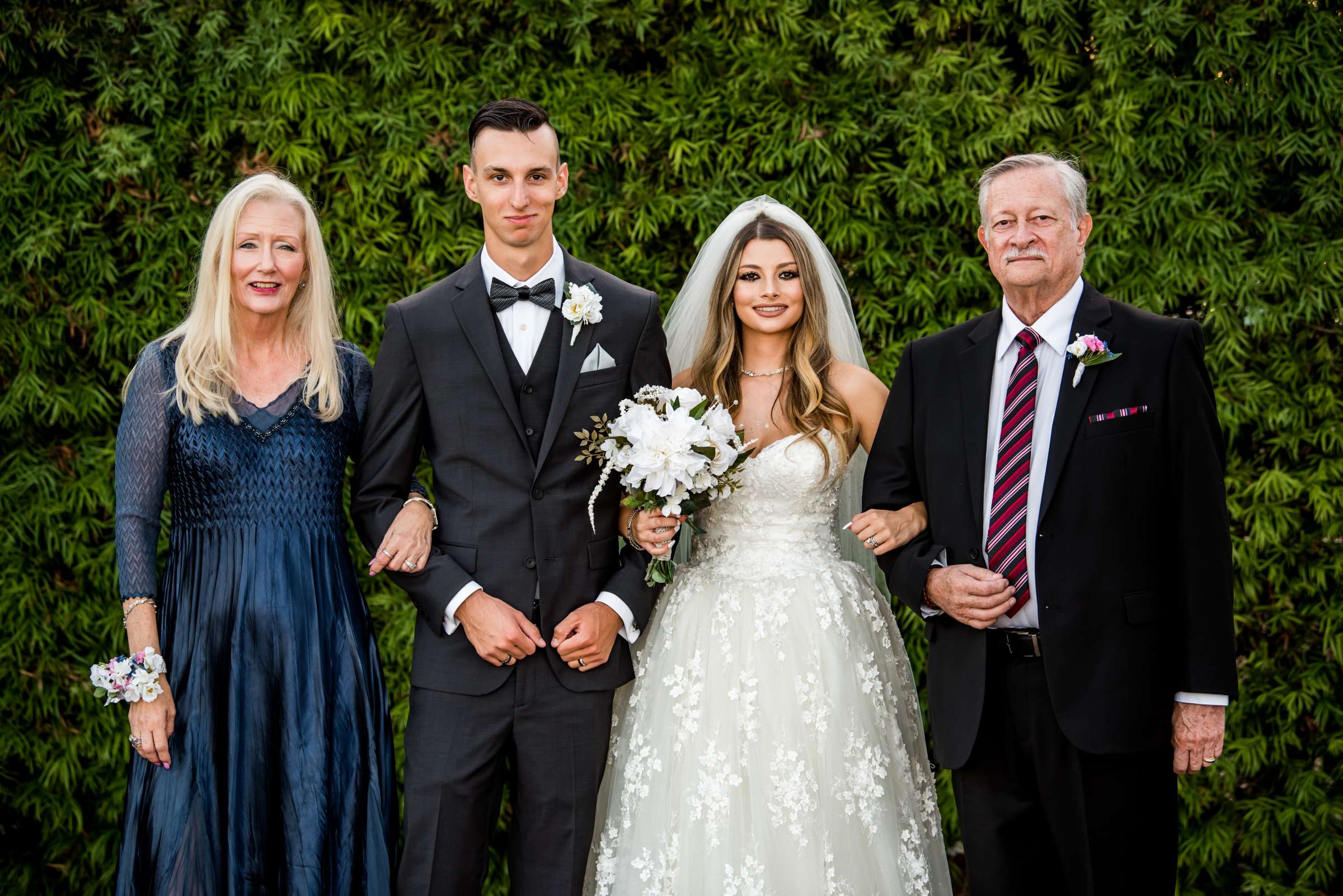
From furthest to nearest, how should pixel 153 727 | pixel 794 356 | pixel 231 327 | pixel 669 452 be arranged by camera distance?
pixel 794 356 < pixel 231 327 < pixel 153 727 < pixel 669 452

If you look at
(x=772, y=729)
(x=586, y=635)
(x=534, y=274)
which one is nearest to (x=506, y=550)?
(x=586, y=635)

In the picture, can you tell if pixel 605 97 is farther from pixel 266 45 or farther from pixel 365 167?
pixel 266 45

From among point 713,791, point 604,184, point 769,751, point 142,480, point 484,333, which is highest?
point 604,184

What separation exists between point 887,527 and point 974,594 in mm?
359

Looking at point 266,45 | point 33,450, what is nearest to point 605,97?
point 266,45

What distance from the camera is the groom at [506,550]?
316cm

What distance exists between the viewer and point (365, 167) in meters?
4.71

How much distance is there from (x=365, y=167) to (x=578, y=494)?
87.9 inches

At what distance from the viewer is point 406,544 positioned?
3.13 meters

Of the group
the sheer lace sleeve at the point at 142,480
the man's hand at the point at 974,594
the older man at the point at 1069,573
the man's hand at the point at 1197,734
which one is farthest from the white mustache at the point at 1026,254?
the sheer lace sleeve at the point at 142,480

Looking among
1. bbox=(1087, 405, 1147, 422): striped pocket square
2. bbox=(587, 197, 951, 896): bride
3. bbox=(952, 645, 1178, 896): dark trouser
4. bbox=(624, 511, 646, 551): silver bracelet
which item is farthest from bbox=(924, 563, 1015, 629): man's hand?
bbox=(624, 511, 646, 551): silver bracelet

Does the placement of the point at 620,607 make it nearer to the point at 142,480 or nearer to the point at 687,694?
the point at 687,694

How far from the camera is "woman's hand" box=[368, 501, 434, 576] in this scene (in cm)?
311

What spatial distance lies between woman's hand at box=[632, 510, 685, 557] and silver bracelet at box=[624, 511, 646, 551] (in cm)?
3
